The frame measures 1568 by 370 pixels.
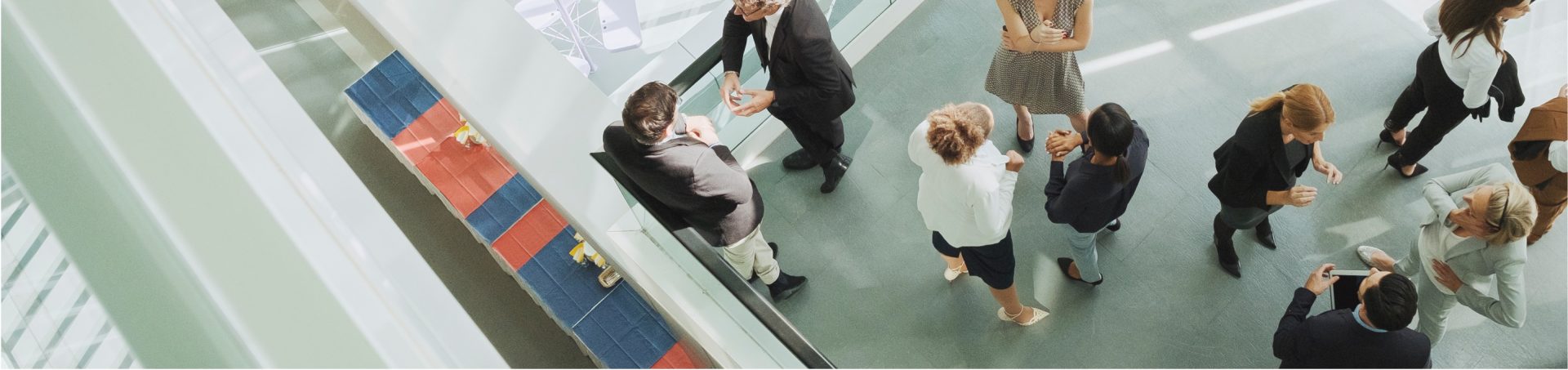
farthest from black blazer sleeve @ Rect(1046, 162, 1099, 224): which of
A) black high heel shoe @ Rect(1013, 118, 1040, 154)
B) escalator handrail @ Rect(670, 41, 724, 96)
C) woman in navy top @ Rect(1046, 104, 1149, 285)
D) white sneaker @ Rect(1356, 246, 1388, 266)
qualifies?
white sneaker @ Rect(1356, 246, 1388, 266)

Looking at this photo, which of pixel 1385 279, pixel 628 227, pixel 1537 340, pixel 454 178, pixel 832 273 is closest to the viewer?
pixel 1385 279

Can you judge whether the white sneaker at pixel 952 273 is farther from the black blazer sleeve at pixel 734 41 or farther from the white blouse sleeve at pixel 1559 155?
the white blouse sleeve at pixel 1559 155


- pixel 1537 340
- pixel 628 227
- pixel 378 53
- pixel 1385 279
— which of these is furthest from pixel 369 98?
pixel 1537 340

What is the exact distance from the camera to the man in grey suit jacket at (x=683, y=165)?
312cm

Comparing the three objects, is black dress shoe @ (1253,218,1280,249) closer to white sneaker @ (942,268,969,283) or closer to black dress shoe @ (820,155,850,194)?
white sneaker @ (942,268,969,283)

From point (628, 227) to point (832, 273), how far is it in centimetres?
120

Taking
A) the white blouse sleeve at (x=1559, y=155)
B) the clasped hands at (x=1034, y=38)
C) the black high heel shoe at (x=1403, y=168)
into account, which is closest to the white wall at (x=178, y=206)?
the clasped hands at (x=1034, y=38)

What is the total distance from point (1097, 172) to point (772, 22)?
1.40 meters

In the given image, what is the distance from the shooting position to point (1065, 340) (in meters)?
4.36

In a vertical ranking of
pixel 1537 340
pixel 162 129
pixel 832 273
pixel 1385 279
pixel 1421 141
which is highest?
pixel 162 129

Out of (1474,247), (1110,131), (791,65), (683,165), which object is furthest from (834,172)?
(1474,247)

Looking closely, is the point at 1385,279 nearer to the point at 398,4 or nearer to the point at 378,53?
the point at 398,4

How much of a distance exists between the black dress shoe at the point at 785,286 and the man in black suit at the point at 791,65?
727 mm

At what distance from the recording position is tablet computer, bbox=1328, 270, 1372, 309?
3.73 metres
